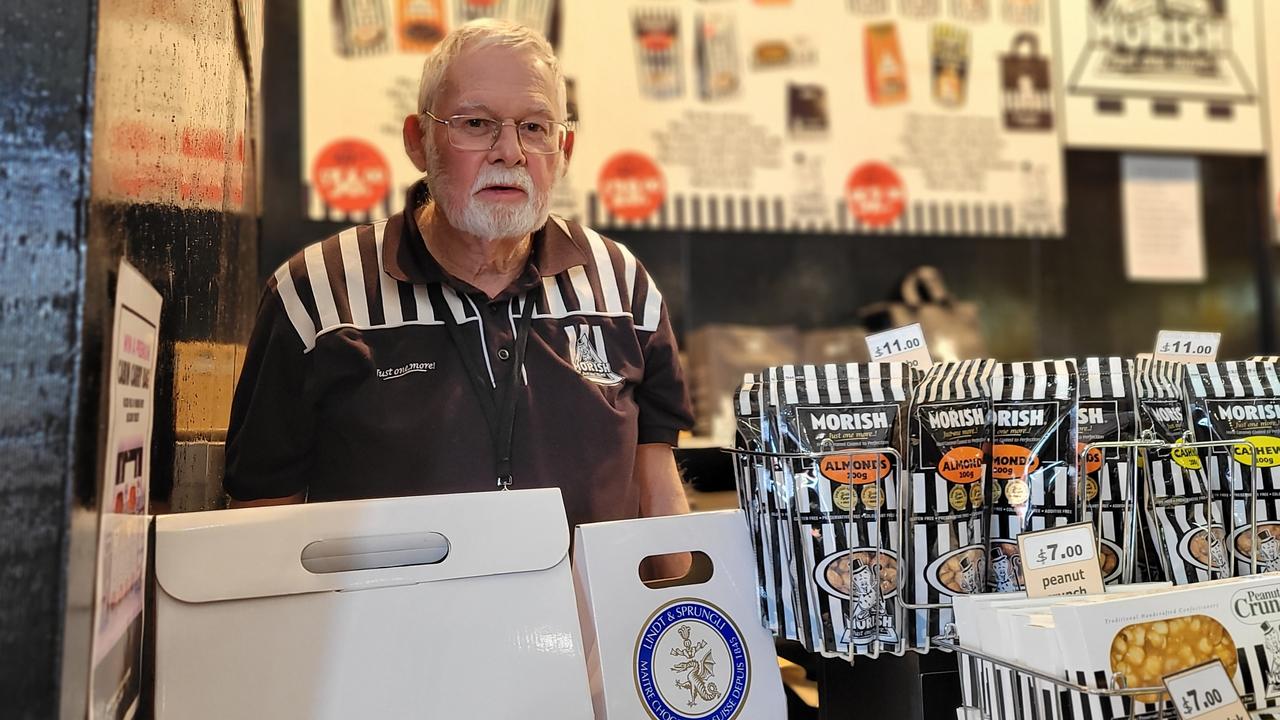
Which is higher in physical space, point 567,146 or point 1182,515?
point 567,146

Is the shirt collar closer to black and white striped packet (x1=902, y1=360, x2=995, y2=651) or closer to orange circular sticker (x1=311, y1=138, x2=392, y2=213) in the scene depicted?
black and white striped packet (x1=902, y1=360, x2=995, y2=651)

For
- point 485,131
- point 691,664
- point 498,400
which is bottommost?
point 691,664

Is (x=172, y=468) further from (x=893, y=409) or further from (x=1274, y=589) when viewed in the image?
(x=1274, y=589)

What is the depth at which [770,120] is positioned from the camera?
14.5 feet

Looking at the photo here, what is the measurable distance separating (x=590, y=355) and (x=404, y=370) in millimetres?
287

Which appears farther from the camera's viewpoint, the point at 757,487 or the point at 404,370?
the point at 404,370

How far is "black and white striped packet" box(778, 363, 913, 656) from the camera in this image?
930mm

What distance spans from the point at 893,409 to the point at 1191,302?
472 cm

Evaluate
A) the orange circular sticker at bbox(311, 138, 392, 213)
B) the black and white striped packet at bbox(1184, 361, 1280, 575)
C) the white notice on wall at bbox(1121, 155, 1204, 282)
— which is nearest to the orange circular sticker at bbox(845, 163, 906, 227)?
the white notice on wall at bbox(1121, 155, 1204, 282)

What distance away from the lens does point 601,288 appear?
173 centimetres

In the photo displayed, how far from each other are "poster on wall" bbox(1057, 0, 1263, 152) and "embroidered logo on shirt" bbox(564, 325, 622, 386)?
12.4 ft

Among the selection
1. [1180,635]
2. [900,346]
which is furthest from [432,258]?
[1180,635]

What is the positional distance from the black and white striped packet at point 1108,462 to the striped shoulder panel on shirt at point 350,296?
0.91 m

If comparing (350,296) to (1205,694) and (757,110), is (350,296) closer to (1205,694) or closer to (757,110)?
(1205,694)
